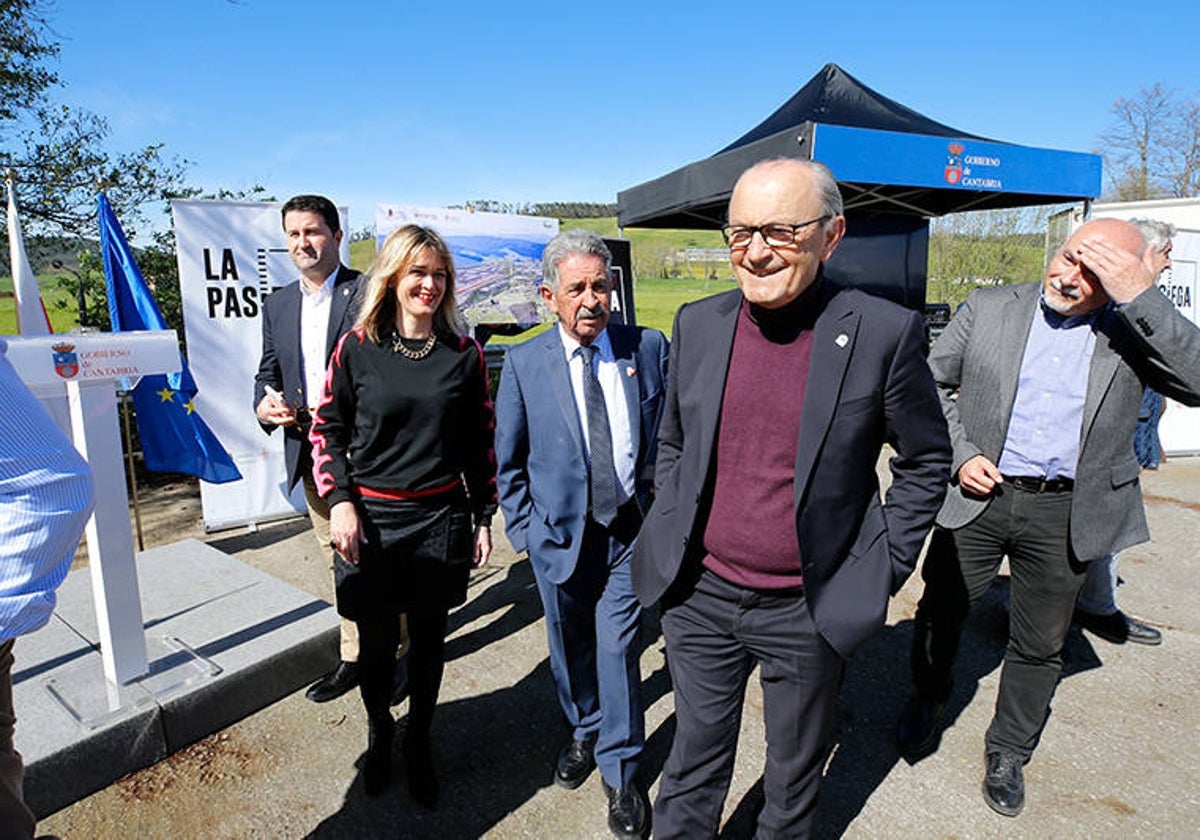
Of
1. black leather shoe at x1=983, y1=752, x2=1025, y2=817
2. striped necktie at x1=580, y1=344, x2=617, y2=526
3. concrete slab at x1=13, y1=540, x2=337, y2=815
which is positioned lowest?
black leather shoe at x1=983, y1=752, x2=1025, y2=817

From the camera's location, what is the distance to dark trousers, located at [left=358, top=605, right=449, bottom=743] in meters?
2.45

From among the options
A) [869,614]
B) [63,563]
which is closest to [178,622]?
[63,563]

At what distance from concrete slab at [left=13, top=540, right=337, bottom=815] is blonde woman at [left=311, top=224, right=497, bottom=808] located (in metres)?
0.84

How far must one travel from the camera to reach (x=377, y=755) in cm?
254

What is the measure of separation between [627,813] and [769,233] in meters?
1.94

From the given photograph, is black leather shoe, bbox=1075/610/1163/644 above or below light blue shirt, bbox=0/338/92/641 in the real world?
below

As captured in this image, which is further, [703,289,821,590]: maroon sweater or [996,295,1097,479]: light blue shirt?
[996,295,1097,479]: light blue shirt

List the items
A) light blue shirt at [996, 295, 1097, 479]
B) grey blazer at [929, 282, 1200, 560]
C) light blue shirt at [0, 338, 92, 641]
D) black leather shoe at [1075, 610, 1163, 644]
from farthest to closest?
black leather shoe at [1075, 610, 1163, 644] → light blue shirt at [996, 295, 1097, 479] → grey blazer at [929, 282, 1200, 560] → light blue shirt at [0, 338, 92, 641]

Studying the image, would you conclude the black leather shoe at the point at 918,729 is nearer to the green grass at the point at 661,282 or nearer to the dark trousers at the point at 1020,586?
the dark trousers at the point at 1020,586

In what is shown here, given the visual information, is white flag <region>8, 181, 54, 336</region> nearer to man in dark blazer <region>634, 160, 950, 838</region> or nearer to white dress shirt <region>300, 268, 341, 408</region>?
white dress shirt <region>300, 268, 341, 408</region>

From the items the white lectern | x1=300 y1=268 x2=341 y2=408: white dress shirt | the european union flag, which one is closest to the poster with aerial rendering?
the european union flag

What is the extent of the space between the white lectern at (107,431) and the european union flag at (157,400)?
2071 mm

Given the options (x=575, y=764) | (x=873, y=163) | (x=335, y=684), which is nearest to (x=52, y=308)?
(x=335, y=684)

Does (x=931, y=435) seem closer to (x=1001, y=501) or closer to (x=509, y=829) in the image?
(x=1001, y=501)
